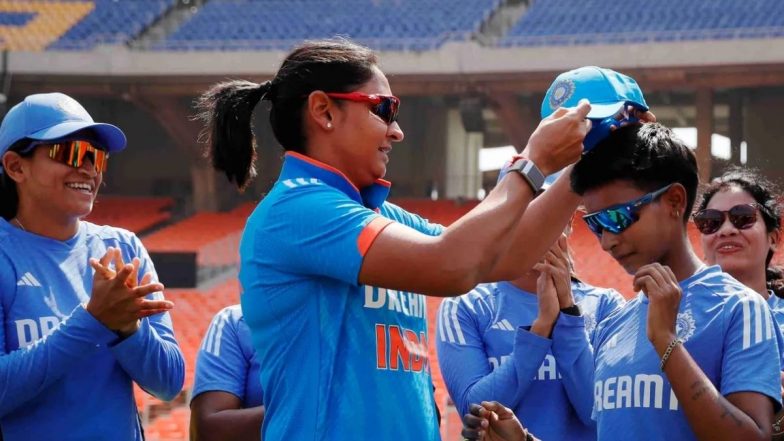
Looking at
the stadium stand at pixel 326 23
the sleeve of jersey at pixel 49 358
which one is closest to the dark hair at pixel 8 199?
the sleeve of jersey at pixel 49 358

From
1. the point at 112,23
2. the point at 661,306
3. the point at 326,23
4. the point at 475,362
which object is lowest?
the point at 475,362

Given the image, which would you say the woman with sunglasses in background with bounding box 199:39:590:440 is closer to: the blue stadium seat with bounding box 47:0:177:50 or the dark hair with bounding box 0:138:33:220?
the dark hair with bounding box 0:138:33:220

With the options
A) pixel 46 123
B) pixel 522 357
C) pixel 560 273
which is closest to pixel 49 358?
pixel 46 123

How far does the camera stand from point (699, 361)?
91.9 inches

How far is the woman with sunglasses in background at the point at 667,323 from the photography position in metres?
2.24

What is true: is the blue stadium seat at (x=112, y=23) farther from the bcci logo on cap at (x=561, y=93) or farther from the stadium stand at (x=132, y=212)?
the bcci logo on cap at (x=561, y=93)

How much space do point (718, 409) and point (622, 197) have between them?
1.64 ft

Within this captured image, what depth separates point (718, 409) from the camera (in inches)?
86.7

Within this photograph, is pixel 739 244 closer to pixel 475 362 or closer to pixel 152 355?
pixel 475 362

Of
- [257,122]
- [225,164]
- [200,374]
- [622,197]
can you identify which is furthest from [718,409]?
[257,122]

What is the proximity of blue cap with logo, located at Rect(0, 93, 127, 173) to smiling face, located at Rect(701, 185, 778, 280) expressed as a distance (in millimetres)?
1826

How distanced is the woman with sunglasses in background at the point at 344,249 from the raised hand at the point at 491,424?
0.21m

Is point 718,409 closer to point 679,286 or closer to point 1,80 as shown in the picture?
point 679,286

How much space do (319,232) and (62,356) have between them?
98cm
